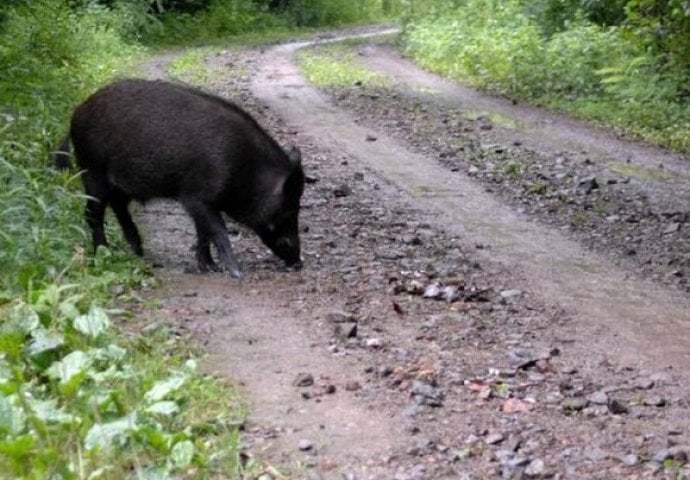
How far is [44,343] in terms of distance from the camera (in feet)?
18.2

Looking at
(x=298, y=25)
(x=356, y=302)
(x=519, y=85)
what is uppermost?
(x=356, y=302)

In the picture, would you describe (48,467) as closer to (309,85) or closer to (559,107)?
(559,107)

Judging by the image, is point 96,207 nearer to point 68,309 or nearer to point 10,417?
point 68,309

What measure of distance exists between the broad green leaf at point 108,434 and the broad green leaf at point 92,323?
111 cm

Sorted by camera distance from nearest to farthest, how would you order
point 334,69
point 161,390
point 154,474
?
point 154,474 → point 161,390 → point 334,69

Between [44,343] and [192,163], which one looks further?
[192,163]

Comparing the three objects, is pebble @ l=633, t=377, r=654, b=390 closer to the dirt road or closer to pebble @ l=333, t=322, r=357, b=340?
the dirt road

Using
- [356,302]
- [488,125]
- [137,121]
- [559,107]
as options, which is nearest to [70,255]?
[137,121]

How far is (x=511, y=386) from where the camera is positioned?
19.6 feet

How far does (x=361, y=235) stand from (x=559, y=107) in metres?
9.56

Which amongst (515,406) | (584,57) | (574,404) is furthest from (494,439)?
(584,57)

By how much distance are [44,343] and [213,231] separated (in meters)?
2.83

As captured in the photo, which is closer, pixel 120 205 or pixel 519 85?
pixel 120 205

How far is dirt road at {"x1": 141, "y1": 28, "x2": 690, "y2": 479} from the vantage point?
5121mm
